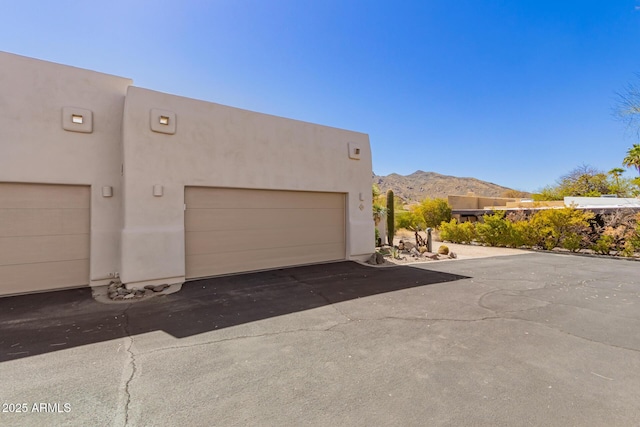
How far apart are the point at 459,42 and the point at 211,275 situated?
14.2 meters

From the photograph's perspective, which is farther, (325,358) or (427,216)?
(427,216)

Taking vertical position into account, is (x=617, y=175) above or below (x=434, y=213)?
above

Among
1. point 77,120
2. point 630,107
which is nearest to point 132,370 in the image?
point 77,120

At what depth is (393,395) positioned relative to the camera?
2596 mm

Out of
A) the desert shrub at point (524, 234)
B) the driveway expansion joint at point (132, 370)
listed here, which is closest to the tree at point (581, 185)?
the desert shrub at point (524, 234)

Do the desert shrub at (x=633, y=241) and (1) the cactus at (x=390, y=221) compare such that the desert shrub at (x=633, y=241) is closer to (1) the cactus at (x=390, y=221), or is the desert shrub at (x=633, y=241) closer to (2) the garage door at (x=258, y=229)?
(1) the cactus at (x=390, y=221)

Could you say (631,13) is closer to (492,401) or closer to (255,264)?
(492,401)

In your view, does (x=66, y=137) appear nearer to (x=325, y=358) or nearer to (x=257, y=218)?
(x=257, y=218)

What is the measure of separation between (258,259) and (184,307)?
10.3 feet

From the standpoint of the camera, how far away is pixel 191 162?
23.3ft

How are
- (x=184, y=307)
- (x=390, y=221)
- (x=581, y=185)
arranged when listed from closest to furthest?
(x=184, y=307) < (x=390, y=221) < (x=581, y=185)

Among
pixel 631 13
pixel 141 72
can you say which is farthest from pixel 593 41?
pixel 141 72

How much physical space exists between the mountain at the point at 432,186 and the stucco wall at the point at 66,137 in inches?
2378

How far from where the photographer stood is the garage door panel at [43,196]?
5.89 metres
